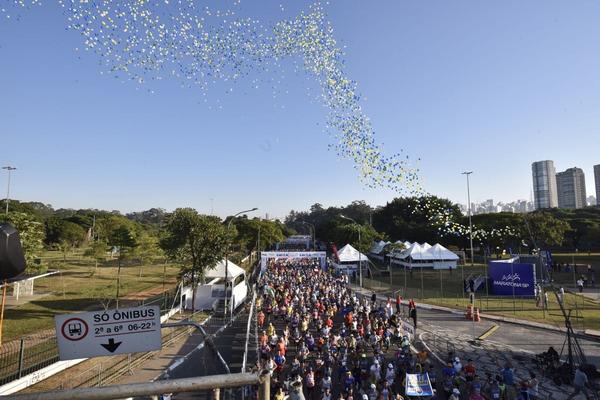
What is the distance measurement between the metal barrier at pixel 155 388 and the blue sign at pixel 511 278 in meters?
32.5

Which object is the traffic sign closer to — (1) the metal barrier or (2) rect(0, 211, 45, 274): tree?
(1) the metal barrier

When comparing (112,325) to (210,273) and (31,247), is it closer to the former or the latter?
(31,247)

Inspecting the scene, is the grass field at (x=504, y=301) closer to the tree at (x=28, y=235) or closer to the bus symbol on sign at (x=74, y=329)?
the tree at (x=28, y=235)

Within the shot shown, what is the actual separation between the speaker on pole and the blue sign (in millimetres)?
32419

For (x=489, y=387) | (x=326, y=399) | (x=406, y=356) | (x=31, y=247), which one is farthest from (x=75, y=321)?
(x=31, y=247)

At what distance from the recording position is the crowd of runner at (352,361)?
12.5 m

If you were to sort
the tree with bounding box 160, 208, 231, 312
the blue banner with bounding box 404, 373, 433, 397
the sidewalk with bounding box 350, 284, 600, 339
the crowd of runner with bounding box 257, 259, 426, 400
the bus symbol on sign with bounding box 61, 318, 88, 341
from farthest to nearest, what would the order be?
the tree with bounding box 160, 208, 231, 312
the sidewalk with bounding box 350, 284, 600, 339
the crowd of runner with bounding box 257, 259, 426, 400
the blue banner with bounding box 404, 373, 433, 397
the bus symbol on sign with bounding box 61, 318, 88, 341

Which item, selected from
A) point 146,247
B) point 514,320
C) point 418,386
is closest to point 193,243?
point 146,247

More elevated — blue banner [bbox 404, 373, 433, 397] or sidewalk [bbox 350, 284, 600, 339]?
blue banner [bbox 404, 373, 433, 397]

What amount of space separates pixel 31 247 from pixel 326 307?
57.0ft

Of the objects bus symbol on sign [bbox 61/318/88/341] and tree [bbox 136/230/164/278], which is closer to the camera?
bus symbol on sign [bbox 61/318/88/341]

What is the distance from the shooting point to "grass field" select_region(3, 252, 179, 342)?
2234cm

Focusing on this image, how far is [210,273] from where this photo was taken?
3181cm

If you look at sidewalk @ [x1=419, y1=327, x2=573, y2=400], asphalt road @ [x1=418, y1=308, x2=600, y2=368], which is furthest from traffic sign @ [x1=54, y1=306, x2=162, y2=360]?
asphalt road @ [x1=418, y1=308, x2=600, y2=368]
